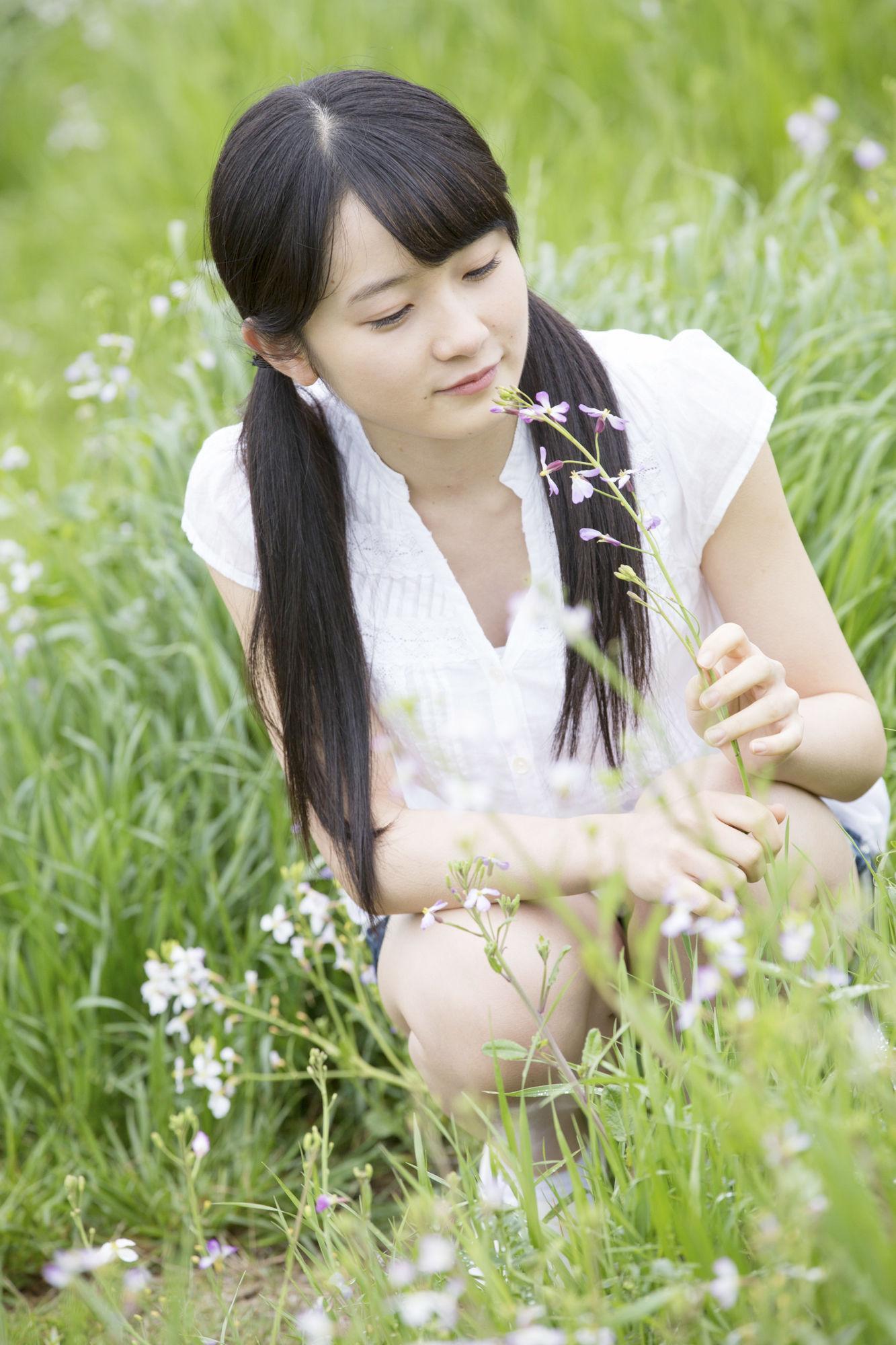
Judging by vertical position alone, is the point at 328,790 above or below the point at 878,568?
below

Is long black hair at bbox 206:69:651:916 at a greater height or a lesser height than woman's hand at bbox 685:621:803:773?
greater

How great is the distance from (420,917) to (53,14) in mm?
5646

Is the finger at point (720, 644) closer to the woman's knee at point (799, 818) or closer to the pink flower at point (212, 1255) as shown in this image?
the woman's knee at point (799, 818)

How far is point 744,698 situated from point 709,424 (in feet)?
1.30

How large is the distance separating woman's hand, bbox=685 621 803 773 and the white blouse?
0.90 feet

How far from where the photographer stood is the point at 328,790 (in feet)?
5.54

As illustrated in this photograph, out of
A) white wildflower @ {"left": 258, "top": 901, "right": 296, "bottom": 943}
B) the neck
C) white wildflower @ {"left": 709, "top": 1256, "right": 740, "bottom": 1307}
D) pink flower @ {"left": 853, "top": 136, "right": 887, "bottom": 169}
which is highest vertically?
pink flower @ {"left": 853, "top": 136, "right": 887, "bottom": 169}

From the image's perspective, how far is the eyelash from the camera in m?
1.47

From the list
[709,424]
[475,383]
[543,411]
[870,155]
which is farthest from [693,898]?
[870,155]

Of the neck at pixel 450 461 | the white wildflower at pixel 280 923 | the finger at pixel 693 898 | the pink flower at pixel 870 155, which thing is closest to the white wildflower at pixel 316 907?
the white wildflower at pixel 280 923

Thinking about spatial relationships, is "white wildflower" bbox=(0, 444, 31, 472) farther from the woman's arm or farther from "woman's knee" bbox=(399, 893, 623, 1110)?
"woman's knee" bbox=(399, 893, 623, 1110)

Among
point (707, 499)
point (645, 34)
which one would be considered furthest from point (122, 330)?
point (707, 499)

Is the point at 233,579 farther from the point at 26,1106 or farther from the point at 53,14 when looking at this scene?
the point at 53,14

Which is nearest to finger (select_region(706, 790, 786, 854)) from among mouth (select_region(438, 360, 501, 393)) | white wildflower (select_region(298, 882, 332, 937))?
mouth (select_region(438, 360, 501, 393))
